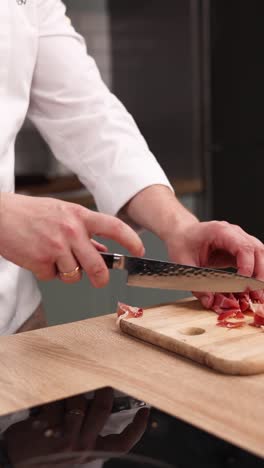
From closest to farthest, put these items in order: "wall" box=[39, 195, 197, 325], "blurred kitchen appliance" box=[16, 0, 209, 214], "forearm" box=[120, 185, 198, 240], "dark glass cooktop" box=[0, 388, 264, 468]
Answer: "dark glass cooktop" box=[0, 388, 264, 468], "forearm" box=[120, 185, 198, 240], "wall" box=[39, 195, 197, 325], "blurred kitchen appliance" box=[16, 0, 209, 214]

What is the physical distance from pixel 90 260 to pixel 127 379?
161 mm

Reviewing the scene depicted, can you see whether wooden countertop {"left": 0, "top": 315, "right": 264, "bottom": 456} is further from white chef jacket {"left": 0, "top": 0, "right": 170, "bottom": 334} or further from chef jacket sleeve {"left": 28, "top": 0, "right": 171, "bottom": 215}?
chef jacket sleeve {"left": 28, "top": 0, "right": 171, "bottom": 215}

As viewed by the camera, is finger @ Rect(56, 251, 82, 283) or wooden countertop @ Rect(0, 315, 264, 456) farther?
finger @ Rect(56, 251, 82, 283)

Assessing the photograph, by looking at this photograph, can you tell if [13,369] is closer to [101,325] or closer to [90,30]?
[101,325]

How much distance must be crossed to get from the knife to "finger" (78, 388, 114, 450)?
0.78 ft

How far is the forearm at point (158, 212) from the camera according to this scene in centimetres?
127

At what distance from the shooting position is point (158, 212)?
130 centimetres

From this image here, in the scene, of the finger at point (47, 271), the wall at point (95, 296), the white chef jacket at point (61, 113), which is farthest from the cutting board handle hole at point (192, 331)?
the wall at point (95, 296)

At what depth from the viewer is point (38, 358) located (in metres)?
0.98

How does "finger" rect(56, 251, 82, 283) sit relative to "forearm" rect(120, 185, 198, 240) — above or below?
above

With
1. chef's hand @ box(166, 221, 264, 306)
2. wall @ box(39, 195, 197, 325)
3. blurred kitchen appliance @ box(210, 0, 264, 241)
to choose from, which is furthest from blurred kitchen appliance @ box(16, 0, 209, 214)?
chef's hand @ box(166, 221, 264, 306)

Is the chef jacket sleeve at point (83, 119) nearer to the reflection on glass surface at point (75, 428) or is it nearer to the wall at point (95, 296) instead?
the reflection on glass surface at point (75, 428)

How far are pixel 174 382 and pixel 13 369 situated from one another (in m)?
0.22

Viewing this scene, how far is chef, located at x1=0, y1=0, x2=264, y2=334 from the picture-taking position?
1.16 m
